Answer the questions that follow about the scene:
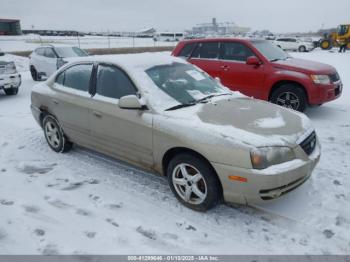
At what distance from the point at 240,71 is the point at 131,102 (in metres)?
4.58

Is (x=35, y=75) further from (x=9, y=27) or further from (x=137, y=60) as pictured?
(x=9, y=27)

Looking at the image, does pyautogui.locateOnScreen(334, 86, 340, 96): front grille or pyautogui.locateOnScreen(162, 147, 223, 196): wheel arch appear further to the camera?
pyautogui.locateOnScreen(334, 86, 340, 96): front grille

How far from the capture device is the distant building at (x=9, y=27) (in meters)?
61.6

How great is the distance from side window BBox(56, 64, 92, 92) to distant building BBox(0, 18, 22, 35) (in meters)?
66.1

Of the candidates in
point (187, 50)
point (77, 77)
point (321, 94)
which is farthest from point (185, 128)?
point (187, 50)

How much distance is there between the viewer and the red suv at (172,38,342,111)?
6996 millimetres

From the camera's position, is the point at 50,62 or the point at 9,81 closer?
the point at 9,81

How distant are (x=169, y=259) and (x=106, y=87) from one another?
245 cm

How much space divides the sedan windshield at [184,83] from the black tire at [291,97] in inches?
117

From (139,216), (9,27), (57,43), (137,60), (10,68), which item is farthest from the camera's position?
(9,27)

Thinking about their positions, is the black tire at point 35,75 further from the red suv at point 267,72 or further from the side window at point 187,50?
the red suv at point 267,72

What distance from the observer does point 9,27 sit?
63.3 meters

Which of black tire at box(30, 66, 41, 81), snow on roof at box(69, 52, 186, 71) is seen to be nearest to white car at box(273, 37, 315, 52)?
black tire at box(30, 66, 41, 81)

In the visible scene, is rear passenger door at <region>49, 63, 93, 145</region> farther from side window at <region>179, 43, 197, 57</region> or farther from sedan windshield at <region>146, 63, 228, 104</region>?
side window at <region>179, 43, 197, 57</region>
